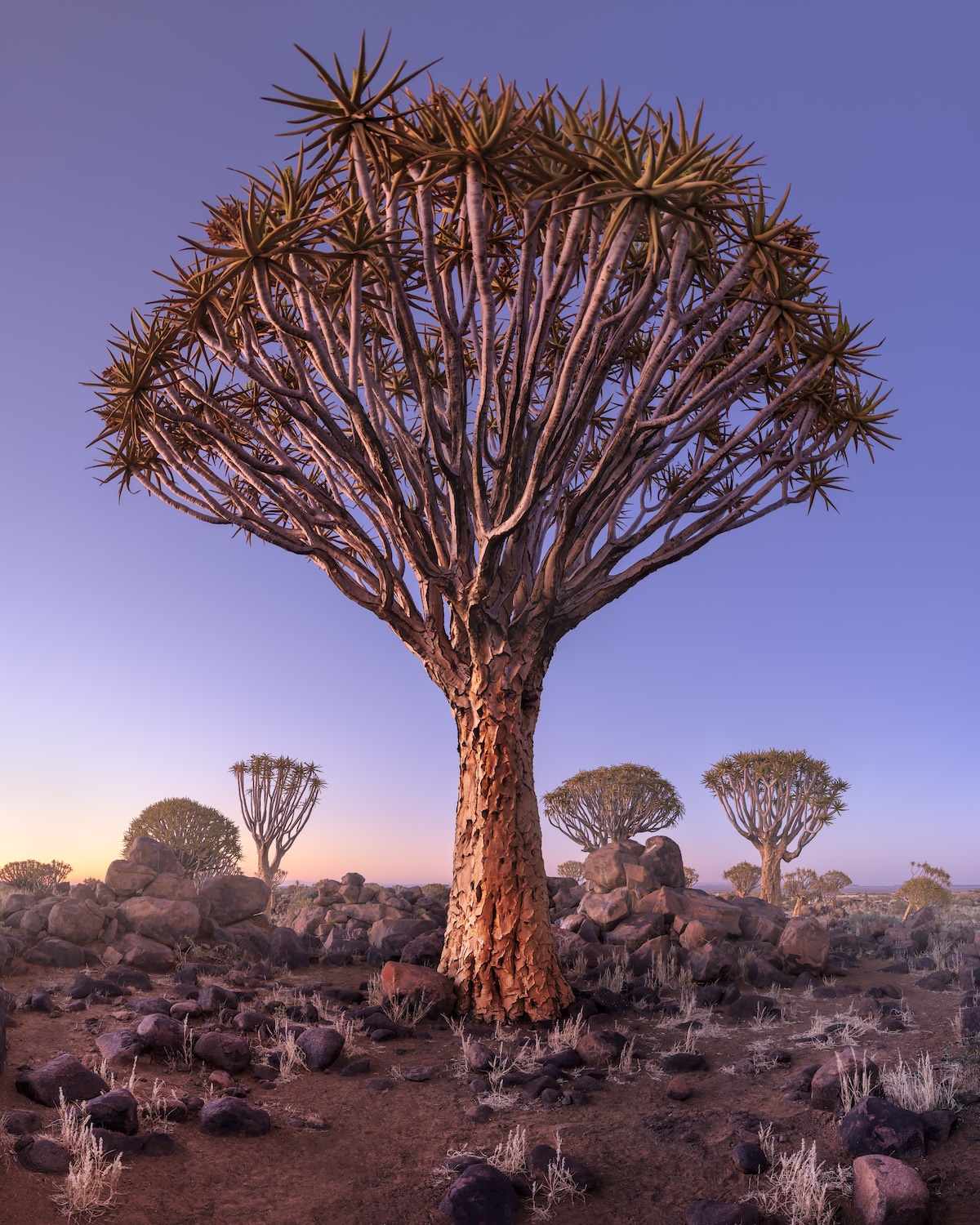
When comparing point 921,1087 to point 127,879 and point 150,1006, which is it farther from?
point 127,879

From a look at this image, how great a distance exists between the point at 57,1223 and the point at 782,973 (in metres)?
8.82

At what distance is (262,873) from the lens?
68.4 feet

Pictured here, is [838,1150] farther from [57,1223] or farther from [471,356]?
[471,356]

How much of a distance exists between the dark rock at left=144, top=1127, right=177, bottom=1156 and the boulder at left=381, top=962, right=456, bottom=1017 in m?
3.44

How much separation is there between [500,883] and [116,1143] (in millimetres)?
4131

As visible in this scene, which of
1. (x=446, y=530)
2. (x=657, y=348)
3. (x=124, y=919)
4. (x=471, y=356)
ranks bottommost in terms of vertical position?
(x=124, y=919)

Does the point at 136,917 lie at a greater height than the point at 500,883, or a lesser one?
lesser

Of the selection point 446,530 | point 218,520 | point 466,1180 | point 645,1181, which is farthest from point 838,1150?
point 218,520

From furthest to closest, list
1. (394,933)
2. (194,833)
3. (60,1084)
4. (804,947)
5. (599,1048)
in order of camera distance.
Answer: (194,833) < (804,947) < (394,933) < (599,1048) < (60,1084)

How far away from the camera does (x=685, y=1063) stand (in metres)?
6.86

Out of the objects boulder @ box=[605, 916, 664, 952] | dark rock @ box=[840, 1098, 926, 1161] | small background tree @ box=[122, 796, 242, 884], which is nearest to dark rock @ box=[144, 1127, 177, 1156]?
dark rock @ box=[840, 1098, 926, 1161]

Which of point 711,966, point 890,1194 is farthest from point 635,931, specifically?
point 890,1194

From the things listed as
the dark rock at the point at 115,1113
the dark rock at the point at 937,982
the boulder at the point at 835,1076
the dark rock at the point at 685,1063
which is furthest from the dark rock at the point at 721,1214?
the dark rock at the point at 937,982

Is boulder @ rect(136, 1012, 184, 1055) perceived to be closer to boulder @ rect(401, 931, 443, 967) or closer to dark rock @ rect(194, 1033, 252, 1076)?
dark rock @ rect(194, 1033, 252, 1076)
